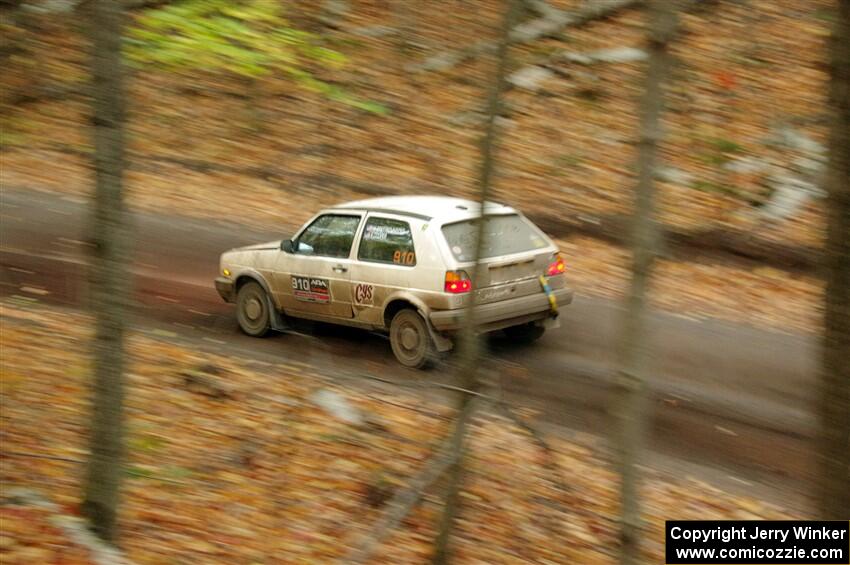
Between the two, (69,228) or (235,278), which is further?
(69,228)

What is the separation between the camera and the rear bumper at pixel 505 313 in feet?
32.8

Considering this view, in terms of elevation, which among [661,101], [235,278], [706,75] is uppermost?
[706,75]

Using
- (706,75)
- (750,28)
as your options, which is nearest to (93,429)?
(706,75)

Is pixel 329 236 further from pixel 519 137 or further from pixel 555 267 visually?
pixel 519 137

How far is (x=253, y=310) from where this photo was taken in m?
11.6

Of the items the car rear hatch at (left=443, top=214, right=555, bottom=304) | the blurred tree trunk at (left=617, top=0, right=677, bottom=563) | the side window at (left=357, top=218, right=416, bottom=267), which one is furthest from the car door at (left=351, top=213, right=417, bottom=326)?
the blurred tree trunk at (left=617, top=0, right=677, bottom=563)

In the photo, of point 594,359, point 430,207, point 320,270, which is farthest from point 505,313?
point 320,270

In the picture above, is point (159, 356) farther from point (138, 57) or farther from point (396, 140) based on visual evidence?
point (396, 140)

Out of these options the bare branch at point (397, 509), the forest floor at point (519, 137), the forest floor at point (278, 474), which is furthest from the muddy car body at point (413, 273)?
the forest floor at point (519, 137)

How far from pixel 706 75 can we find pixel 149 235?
42.9 ft

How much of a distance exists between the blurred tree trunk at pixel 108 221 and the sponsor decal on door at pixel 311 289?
5.71 meters

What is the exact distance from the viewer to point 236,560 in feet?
20.0

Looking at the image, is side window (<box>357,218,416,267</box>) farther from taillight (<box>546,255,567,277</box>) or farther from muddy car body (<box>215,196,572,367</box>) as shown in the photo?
taillight (<box>546,255,567,277</box>)

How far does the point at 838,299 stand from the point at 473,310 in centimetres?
270
